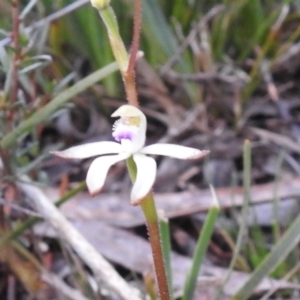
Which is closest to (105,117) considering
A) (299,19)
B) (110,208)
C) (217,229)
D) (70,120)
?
(70,120)

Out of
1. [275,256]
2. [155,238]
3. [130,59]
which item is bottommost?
[275,256]

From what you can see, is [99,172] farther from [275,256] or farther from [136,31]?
[275,256]

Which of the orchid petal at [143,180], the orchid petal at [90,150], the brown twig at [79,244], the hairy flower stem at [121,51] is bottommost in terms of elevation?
the brown twig at [79,244]

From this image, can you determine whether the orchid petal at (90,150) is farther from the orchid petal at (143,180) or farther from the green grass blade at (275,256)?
the green grass blade at (275,256)

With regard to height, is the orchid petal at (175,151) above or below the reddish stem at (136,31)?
below

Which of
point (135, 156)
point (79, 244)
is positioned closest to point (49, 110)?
point (79, 244)

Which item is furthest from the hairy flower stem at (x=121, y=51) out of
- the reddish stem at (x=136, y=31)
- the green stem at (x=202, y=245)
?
the green stem at (x=202, y=245)

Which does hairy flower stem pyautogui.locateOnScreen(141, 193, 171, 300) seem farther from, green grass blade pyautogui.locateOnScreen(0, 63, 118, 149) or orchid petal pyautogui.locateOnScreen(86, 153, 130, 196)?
green grass blade pyautogui.locateOnScreen(0, 63, 118, 149)
